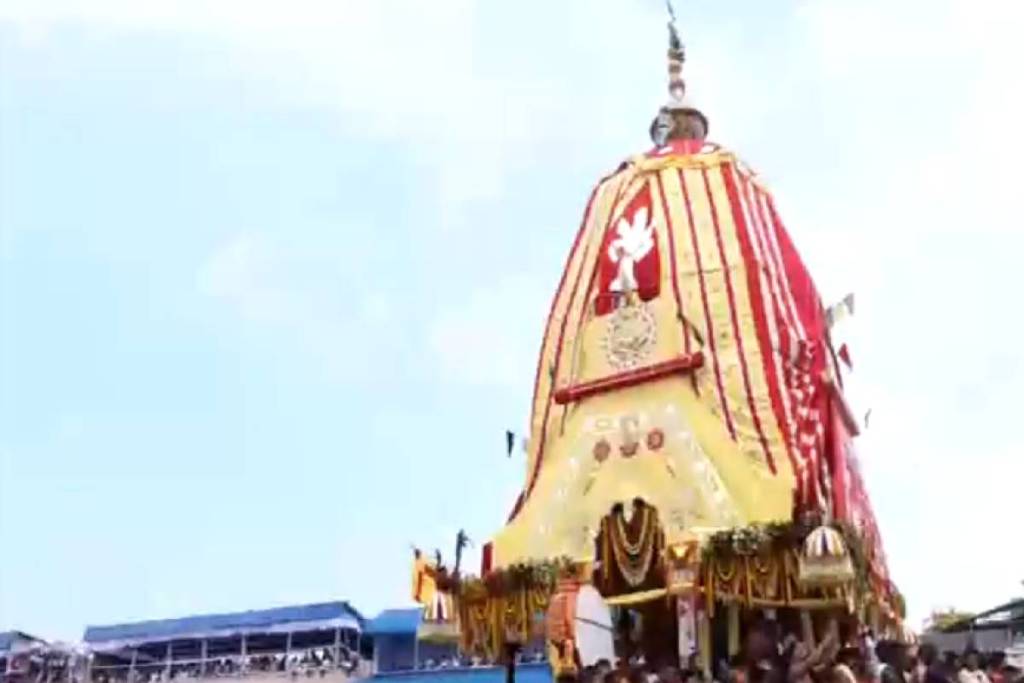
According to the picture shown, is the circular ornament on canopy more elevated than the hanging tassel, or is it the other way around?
the circular ornament on canopy

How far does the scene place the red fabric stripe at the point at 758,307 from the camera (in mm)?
19578

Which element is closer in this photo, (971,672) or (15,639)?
(971,672)

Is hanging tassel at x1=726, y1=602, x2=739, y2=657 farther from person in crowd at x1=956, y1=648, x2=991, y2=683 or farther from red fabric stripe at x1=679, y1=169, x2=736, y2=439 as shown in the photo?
person in crowd at x1=956, y1=648, x2=991, y2=683

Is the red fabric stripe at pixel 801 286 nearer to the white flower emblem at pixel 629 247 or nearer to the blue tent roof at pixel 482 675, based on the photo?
the white flower emblem at pixel 629 247

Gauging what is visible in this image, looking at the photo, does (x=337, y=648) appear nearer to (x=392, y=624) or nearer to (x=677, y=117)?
(x=392, y=624)

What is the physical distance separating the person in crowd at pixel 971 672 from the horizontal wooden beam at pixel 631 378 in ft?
27.2

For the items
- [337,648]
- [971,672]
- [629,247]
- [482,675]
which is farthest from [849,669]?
[337,648]

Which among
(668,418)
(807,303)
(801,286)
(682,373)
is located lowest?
(668,418)

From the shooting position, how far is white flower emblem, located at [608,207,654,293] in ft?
68.2

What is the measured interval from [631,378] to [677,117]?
429cm

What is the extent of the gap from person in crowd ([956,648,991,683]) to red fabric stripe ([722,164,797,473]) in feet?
24.4

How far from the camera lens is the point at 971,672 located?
1095 cm

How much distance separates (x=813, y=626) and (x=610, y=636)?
2612 millimetres

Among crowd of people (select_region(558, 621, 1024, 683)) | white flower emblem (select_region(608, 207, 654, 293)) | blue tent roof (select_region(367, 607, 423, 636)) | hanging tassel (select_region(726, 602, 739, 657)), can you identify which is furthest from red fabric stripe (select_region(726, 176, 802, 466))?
blue tent roof (select_region(367, 607, 423, 636))
